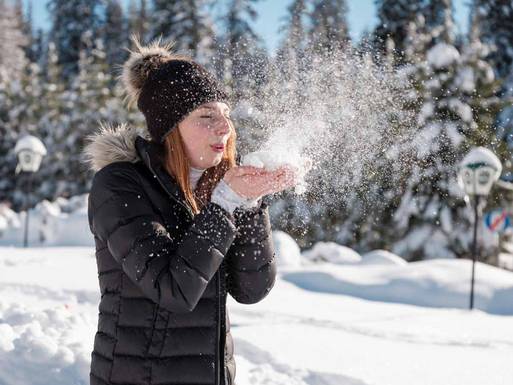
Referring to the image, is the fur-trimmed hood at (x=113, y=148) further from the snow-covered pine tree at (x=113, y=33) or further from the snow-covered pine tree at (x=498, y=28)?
the snow-covered pine tree at (x=113, y=33)

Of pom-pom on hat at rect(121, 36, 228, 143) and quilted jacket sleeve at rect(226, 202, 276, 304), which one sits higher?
pom-pom on hat at rect(121, 36, 228, 143)

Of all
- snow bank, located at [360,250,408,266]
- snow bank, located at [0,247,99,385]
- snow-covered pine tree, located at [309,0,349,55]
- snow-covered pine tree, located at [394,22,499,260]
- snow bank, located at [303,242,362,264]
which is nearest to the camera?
snow bank, located at [0,247,99,385]

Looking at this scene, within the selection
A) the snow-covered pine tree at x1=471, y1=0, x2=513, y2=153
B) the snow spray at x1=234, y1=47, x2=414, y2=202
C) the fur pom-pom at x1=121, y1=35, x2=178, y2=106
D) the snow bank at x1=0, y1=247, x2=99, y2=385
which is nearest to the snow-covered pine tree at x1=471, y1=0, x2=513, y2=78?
the snow-covered pine tree at x1=471, y1=0, x2=513, y2=153

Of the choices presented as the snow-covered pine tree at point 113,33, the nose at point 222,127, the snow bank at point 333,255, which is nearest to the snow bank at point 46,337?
the nose at point 222,127

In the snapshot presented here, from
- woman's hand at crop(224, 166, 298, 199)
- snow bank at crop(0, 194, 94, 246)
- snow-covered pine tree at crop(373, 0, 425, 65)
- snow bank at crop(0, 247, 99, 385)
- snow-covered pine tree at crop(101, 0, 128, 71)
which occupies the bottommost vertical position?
snow bank at crop(0, 194, 94, 246)

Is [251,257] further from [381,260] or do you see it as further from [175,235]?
[381,260]

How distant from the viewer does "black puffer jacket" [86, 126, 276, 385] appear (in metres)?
1.82

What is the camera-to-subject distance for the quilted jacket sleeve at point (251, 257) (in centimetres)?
201

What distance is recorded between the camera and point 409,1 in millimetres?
21250

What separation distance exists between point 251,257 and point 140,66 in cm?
85

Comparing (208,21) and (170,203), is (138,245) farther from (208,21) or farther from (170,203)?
(208,21)

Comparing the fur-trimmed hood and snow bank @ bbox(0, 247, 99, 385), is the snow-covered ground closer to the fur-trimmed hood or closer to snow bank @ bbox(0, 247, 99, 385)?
snow bank @ bbox(0, 247, 99, 385)

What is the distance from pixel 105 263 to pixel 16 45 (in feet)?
177

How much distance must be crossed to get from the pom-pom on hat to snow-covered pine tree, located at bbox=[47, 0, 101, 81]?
42455 millimetres
